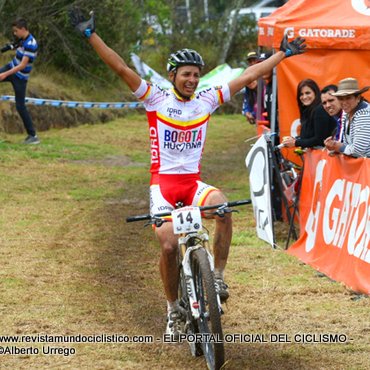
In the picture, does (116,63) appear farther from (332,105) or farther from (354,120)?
(332,105)

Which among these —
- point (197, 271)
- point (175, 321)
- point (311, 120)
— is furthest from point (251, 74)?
point (311, 120)

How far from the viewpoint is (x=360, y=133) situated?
977cm

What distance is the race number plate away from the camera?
7.17 meters

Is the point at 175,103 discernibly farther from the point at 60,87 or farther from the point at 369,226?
the point at 60,87

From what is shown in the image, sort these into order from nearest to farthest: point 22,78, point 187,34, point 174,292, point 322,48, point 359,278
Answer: point 174,292 → point 359,278 → point 322,48 → point 22,78 → point 187,34

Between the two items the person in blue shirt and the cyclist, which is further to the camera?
the person in blue shirt

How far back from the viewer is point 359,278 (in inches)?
364

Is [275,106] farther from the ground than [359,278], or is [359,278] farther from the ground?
[275,106]

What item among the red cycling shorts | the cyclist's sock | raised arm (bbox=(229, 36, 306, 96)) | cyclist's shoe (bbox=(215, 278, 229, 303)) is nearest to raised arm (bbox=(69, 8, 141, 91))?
the red cycling shorts

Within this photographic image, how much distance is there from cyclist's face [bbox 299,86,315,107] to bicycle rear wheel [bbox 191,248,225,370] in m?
5.22

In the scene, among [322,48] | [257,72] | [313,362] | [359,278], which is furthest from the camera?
[322,48]

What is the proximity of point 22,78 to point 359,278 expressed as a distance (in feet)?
35.7

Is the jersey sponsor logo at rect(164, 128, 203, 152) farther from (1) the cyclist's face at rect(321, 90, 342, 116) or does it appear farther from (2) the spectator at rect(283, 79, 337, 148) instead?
(2) the spectator at rect(283, 79, 337, 148)

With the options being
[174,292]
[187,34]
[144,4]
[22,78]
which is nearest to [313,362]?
[174,292]
